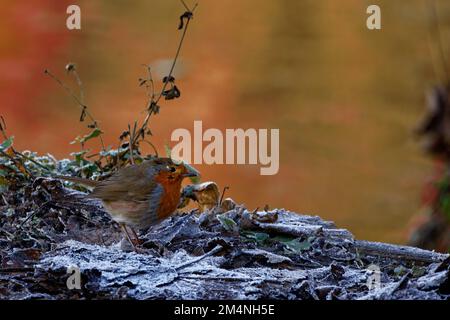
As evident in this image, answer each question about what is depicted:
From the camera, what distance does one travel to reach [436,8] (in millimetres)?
9625

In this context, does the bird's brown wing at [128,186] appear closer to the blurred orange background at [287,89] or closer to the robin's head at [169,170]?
the robin's head at [169,170]

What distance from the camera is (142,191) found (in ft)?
12.6

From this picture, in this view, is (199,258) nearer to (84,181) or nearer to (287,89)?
(84,181)

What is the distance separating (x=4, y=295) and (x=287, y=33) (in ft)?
23.3

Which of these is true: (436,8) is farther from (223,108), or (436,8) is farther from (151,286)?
(151,286)

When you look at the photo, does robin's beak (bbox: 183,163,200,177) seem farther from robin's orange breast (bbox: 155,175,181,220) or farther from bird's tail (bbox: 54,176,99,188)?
bird's tail (bbox: 54,176,99,188)

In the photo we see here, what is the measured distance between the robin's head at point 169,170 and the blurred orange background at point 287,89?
2783 millimetres

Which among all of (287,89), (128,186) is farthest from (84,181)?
(287,89)

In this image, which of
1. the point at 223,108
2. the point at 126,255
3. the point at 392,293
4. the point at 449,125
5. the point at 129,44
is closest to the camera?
the point at 392,293

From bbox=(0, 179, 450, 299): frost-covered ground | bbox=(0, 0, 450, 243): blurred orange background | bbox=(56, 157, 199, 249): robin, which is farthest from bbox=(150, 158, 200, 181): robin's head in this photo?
bbox=(0, 0, 450, 243): blurred orange background

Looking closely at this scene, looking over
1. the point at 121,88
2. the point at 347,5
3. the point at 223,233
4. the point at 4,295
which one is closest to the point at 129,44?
the point at 121,88

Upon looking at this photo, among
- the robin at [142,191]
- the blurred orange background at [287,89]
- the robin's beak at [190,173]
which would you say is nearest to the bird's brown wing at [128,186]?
the robin at [142,191]

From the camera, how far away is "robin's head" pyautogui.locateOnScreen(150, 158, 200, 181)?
3.91 metres

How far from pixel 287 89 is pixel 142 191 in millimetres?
5128
